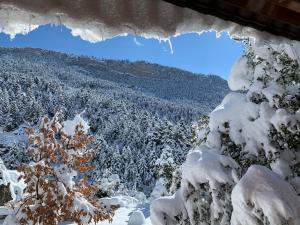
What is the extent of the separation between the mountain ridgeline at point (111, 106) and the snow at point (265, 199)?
835 cm

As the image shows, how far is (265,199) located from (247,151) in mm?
2363

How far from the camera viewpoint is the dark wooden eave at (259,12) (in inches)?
85.1

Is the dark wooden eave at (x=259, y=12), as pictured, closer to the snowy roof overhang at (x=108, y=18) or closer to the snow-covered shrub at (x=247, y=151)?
the snowy roof overhang at (x=108, y=18)

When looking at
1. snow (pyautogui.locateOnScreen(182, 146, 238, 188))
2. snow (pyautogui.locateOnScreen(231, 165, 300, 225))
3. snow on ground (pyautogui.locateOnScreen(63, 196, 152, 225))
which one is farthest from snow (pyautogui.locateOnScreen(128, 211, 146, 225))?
snow (pyautogui.locateOnScreen(231, 165, 300, 225))

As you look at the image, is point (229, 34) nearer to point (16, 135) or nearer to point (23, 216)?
point (23, 216)

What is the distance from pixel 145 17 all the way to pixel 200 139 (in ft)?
28.3

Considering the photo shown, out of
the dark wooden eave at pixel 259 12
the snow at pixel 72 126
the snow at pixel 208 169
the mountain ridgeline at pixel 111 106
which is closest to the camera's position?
the dark wooden eave at pixel 259 12

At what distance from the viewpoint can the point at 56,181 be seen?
1287cm

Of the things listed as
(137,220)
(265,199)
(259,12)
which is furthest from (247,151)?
(137,220)

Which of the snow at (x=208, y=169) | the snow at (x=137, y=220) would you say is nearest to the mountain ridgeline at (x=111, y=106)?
the snow at (x=137, y=220)

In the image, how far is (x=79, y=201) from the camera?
1283 cm

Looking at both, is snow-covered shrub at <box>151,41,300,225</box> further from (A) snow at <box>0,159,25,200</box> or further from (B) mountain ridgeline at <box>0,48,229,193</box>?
(A) snow at <box>0,159,25,200</box>

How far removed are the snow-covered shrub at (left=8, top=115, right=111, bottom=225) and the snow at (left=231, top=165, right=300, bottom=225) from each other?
22.7 feet

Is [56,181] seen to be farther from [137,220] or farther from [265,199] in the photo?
[265,199]
